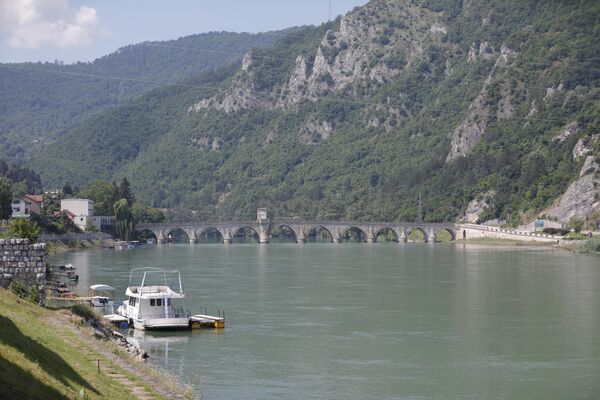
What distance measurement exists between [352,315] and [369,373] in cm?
1957

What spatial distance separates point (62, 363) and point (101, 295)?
3904 centimetres

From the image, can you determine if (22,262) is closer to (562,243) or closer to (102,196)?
(562,243)

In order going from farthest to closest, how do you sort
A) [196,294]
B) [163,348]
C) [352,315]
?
[196,294] < [352,315] < [163,348]

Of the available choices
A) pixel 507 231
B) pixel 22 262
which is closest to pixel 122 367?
pixel 22 262

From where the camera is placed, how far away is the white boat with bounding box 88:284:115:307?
2562 inches

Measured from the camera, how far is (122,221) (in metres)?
176

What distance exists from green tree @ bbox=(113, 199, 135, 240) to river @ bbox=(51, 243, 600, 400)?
71.9 meters

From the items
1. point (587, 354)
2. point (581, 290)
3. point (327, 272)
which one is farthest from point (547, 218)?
point (587, 354)

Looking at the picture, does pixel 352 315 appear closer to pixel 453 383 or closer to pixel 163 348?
pixel 163 348

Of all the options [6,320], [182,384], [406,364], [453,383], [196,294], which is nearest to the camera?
[6,320]

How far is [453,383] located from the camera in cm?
4284

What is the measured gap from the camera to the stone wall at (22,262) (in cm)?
4469

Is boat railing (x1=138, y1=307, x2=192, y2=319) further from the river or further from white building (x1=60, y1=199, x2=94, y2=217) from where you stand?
white building (x1=60, y1=199, x2=94, y2=217)

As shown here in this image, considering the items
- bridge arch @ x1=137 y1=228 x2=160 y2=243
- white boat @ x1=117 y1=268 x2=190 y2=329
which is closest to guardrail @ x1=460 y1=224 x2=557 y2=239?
bridge arch @ x1=137 y1=228 x2=160 y2=243
